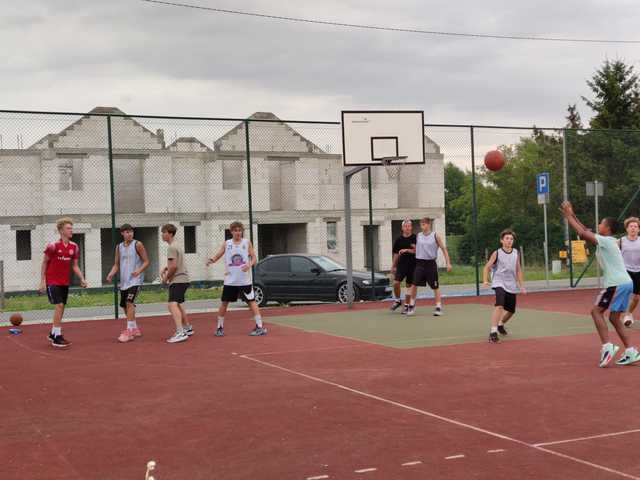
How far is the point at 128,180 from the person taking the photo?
129 feet

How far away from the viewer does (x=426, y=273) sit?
15828mm

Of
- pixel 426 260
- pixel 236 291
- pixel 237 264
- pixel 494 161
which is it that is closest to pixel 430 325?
pixel 426 260

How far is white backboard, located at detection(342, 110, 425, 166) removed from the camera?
18.2m

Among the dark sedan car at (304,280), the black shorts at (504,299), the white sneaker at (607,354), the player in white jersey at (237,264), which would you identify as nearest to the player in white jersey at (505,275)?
the black shorts at (504,299)

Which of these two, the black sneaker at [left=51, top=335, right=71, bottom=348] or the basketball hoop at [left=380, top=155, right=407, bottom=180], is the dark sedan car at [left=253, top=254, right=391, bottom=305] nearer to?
the basketball hoop at [left=380, top=155, right=407, bottom=180]

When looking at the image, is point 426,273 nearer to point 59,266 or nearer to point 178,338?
point 178,338

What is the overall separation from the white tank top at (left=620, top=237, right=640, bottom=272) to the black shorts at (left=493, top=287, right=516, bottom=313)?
246cm

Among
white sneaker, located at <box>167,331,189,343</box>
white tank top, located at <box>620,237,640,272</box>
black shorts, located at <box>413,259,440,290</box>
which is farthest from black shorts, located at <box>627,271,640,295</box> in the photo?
white sneaker, located at <box>167,331,189,343</box>

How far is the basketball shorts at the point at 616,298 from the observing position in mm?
A: 9508

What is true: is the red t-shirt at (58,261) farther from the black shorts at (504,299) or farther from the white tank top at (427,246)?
the white tank top at (427,246)

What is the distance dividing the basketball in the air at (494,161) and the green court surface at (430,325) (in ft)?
10.6

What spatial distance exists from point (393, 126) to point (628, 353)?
9922mm

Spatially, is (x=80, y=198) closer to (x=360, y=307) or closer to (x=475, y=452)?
(x=360, y=307)

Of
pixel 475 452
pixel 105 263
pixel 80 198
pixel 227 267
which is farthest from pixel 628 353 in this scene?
pixel 80 198
